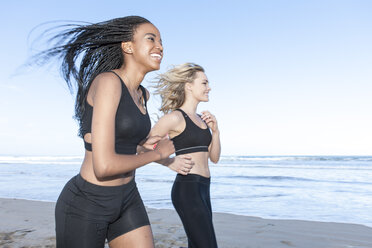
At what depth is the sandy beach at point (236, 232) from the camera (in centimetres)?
514

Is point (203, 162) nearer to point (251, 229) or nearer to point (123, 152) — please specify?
point (123, 152)

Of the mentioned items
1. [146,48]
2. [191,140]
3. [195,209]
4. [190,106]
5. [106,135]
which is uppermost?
[146,48]

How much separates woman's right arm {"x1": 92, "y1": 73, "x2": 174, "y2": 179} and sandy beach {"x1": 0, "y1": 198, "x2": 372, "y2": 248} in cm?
328

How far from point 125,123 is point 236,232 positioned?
14.2ft

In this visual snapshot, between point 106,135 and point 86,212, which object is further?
point 86,212

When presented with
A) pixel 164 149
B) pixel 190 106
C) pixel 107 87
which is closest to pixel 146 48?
pixel 107 87

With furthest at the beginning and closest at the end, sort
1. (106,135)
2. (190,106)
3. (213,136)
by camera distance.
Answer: (190,106)
(213,136)
(106,135)

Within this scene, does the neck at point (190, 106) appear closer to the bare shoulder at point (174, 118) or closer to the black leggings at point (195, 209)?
the bare shoulder at point (174, 118)

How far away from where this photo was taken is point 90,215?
79.1 inches

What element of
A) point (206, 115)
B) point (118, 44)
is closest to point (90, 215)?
point (118, 44)

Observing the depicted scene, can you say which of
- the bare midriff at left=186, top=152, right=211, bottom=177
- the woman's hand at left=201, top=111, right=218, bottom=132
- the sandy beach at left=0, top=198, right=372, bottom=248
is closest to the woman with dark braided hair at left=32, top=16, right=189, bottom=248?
the bare midriff at left=186, top=152, right=211, bottom=177

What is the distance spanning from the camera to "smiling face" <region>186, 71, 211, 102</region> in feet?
13.2

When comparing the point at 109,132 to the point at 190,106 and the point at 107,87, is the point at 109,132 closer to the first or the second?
the point at 107,87

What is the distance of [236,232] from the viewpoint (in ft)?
19.1
